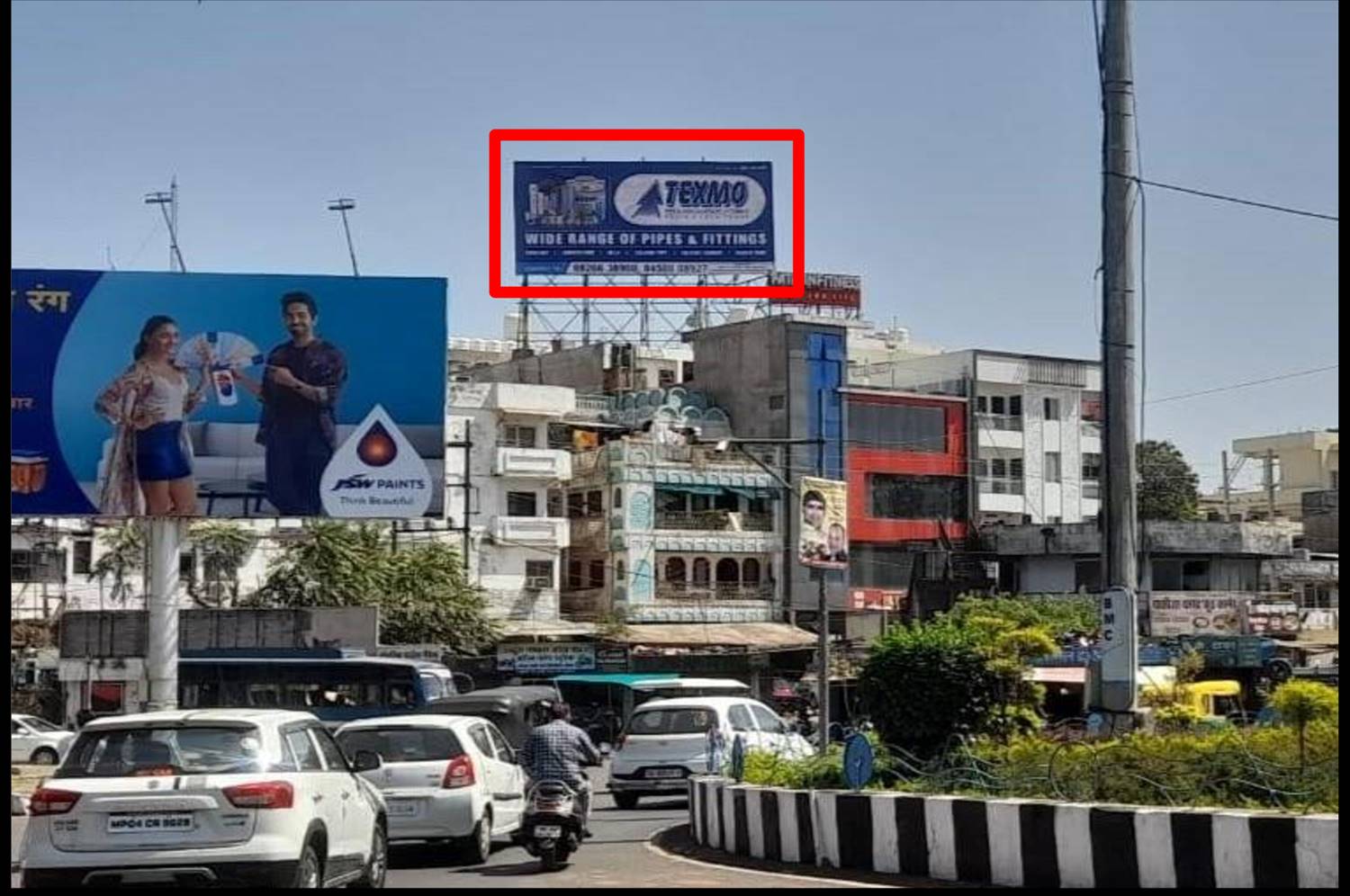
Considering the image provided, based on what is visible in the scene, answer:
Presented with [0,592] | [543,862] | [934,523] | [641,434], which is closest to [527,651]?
[641,434]

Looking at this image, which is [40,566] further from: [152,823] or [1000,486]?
[152,823]

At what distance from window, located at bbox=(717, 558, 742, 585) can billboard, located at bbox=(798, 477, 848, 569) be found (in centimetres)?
2909

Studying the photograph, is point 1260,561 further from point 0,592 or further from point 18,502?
point 0,592

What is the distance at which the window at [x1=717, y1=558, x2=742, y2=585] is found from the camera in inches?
2303

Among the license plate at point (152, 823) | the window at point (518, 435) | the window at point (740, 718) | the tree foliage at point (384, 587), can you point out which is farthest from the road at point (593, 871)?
the window at point (518, 435)

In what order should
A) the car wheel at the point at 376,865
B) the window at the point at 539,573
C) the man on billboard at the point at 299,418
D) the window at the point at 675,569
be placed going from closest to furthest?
the car wheel at the point at 376,865, the man on billboard at the point at 299,418, the window at the point at 539,573, the window at the point at 675,569

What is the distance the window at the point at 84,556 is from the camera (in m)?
53.8

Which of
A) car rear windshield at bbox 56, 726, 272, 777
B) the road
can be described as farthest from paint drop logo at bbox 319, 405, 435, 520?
car rear windshield at bbox 56, 726, 272, 777

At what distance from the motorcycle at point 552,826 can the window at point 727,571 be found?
138 feet

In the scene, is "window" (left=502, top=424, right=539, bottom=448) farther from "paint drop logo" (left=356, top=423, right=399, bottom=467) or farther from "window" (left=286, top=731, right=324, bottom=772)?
"window" (left=286, top=731, right=324, bottom=772)

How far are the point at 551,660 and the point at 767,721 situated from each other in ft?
81.9

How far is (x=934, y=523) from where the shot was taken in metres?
61.9

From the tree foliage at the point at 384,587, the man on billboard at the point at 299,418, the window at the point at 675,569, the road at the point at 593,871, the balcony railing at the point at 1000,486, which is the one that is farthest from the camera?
the balcony railing at the point at 1000,486

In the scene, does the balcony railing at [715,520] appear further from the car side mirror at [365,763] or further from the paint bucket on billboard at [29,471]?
the car side mirror at [365,763]
